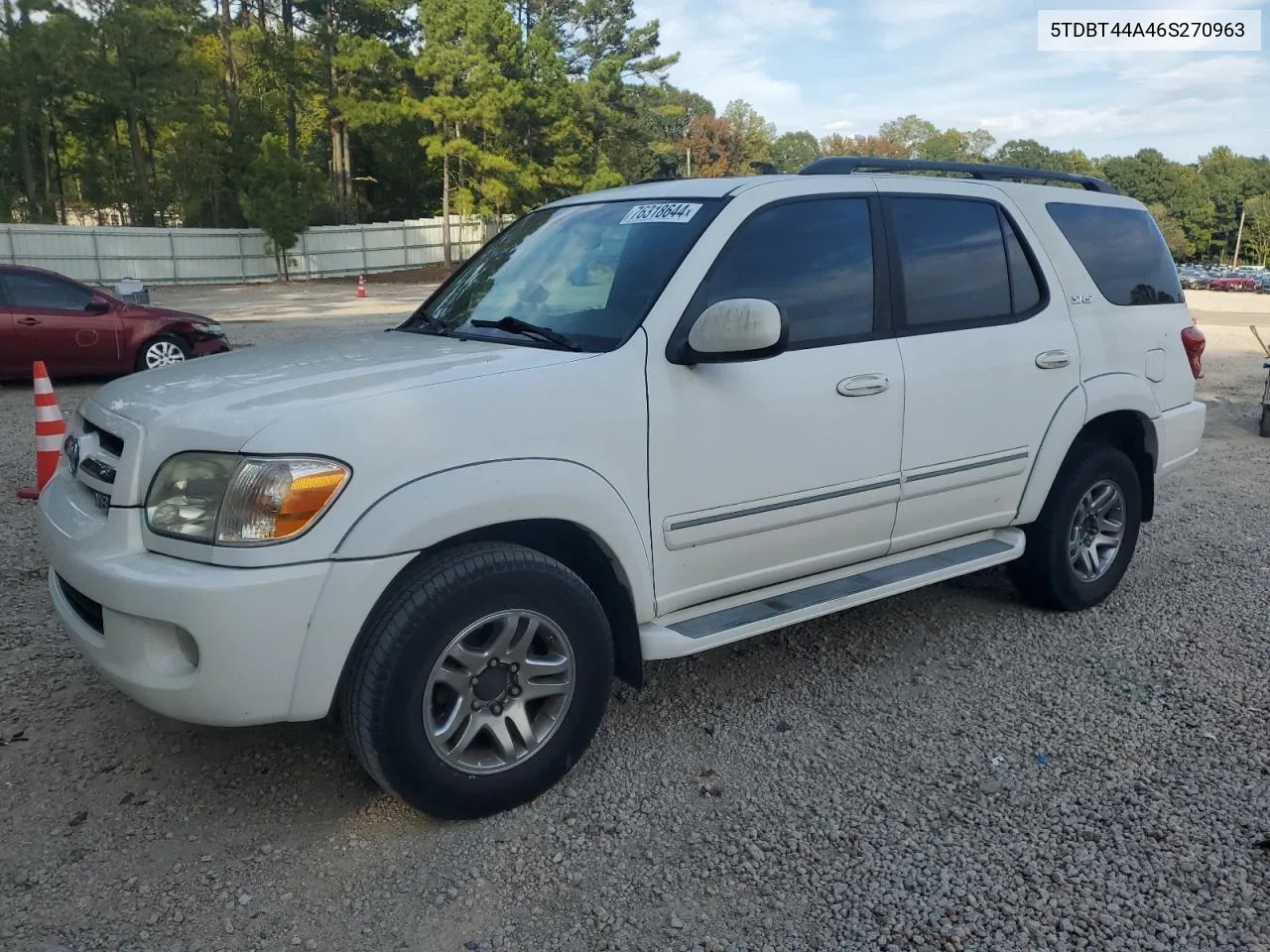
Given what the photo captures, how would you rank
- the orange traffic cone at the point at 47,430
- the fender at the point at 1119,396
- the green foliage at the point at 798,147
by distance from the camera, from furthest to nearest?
the green foliage at the point at 798,147 < the orange traffic cone at the point at 47,430 < the fender at the point at 1119,396

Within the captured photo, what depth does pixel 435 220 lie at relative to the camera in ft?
142

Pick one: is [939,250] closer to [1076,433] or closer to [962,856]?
[1076,433]

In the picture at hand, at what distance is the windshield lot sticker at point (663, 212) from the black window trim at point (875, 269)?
0.14 m

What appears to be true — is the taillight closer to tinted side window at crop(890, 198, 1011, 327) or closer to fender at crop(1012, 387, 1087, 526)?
fender at crop(1012, 387, 1087, 526)

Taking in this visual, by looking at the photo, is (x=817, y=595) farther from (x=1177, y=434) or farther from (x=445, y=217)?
(x=445, y=217)

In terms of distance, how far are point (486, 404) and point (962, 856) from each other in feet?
6.20

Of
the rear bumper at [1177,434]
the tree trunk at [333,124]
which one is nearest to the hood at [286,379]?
the rear bumper at [1177,434]

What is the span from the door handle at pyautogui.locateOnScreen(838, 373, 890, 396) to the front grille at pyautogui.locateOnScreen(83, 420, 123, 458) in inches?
92.9

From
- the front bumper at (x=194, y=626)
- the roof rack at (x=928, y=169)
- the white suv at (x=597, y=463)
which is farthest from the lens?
the roof rack at (x=928, y=169)

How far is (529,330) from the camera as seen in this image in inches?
136

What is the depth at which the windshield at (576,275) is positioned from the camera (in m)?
3.36

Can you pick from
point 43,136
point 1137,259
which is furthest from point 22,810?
point 43,136

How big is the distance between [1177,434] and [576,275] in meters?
3.22

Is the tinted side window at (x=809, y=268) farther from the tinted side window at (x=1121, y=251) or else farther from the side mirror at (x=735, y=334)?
the tinted side window at (x=1121, y=251)
